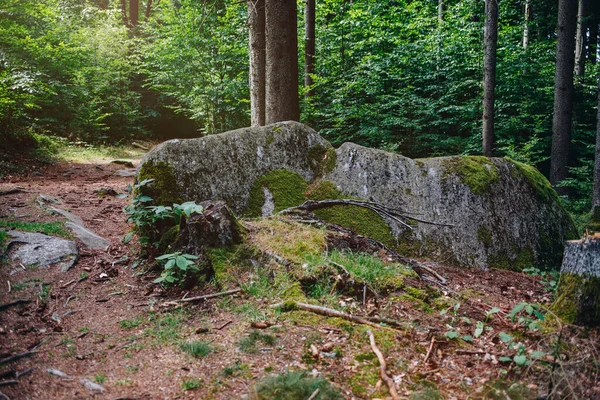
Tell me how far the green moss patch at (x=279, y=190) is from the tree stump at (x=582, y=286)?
3.09 m

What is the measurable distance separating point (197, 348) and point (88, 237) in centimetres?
296

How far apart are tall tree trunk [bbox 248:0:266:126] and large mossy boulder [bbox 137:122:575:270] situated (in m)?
2.73

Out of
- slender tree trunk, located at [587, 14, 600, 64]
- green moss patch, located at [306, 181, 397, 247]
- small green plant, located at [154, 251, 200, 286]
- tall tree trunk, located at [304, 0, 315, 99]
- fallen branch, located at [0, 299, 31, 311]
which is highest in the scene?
slender tree trunk, located at [587, 14, 600, 64]

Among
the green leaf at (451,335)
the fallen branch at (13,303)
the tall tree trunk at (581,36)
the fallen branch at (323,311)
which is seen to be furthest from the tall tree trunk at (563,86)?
the fallen branch at (13,303)

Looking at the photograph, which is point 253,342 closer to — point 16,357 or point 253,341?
point 253,341

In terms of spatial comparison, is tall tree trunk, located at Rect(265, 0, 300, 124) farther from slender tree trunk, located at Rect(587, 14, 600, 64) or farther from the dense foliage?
slender tree trunk, located at Rect(587, 14, 600, 64)

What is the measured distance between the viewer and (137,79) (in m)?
18.6

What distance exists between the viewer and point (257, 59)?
7.87 meters

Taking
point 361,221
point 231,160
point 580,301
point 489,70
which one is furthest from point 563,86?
point 580,301

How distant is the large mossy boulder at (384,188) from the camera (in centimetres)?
490

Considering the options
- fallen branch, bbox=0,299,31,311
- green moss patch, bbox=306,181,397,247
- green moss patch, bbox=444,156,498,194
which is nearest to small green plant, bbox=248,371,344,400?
fallen branch, bbox=0,299,31,311

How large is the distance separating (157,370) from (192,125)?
1914cm

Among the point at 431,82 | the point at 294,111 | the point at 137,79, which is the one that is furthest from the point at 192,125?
the point at 294,111

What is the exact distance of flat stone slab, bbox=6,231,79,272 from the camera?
3928mm
